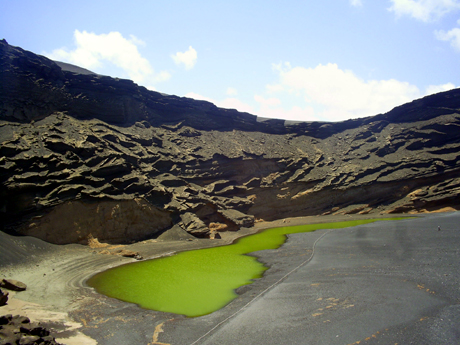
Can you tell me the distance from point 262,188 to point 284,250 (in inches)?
663

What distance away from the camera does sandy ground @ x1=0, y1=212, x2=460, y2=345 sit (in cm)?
965

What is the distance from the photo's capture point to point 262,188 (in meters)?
41.0

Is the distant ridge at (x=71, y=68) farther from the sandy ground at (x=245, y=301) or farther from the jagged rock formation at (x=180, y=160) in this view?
the sandy ground at (x=245, y=301)

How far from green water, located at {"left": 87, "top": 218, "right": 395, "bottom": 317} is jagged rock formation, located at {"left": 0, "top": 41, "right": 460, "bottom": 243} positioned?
245 inches

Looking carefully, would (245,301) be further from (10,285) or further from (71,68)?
(71,68)

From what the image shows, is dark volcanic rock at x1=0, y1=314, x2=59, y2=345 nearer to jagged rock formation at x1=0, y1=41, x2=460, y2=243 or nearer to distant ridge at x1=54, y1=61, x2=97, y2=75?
jagged rock formation at x1=0, y1=41, x2=460, y2=243

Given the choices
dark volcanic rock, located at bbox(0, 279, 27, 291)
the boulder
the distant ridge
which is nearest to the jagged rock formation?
the boulder

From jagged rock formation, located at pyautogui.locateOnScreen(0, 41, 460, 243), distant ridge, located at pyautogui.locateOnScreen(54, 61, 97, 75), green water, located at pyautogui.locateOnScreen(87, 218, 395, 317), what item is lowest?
green water, located at pyautogui.locateOnScreen(87, 218, 395, 317)

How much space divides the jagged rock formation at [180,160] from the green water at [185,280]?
6.22 meters

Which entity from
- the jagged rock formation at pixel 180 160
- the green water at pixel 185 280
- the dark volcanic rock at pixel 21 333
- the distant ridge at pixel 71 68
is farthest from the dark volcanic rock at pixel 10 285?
the distant ridge at pixel 71 68

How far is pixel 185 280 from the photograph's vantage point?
1750cm

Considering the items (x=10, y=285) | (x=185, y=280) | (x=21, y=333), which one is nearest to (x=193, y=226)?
(x=185, y=280)

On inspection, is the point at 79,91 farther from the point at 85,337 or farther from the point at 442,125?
the point at 442,125

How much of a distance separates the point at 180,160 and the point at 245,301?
26694 mm
